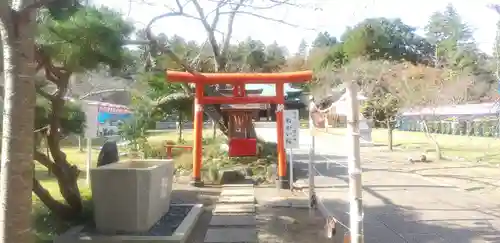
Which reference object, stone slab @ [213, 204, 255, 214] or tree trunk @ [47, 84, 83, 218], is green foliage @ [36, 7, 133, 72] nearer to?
tree trunk @ [47, 84, 83, 218]

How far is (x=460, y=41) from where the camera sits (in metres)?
40.9

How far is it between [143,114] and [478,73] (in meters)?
28.0

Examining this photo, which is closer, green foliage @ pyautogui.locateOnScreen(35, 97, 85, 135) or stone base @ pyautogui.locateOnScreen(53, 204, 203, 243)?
stone base @ pyautogui.locateOnScreen(53, 204, 203, 243)

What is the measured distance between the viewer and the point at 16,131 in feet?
9.12

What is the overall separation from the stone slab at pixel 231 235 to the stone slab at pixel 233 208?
1305mm

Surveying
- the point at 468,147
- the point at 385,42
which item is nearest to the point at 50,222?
the point at 468,147

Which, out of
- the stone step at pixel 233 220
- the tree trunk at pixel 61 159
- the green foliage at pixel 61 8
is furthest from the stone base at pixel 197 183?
the green foliage at pixel 61 8

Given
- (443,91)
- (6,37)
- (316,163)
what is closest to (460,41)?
(443,91)

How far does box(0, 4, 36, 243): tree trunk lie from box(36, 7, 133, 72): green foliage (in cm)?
172

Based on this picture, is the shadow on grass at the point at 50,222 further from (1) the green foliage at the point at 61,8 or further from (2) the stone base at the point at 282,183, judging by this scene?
(2) the stone base at the point at 282,183

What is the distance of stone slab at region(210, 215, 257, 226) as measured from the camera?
20.8 ft

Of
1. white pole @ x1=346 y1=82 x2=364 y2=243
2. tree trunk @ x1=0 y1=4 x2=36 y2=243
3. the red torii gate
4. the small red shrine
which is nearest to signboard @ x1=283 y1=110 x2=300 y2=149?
the red torii gate

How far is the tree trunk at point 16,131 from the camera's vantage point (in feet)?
9.07

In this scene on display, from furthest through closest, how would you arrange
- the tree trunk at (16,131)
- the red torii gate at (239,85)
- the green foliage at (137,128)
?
the green foliage at (137,128) < the red torii gate at (239,85) < the tree trunk at (16,131)
